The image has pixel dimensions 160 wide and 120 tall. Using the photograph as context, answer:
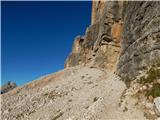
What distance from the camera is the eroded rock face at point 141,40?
22.9 m

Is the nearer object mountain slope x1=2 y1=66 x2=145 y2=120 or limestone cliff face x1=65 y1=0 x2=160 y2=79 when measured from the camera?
mountain slope x1=2 y1=66 x2=145 y2=120

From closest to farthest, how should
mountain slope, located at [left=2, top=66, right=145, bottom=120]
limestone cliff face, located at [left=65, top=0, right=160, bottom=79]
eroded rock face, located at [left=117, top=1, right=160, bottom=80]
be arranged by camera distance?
mountain slope, located at [left=2, top=66, right=145, bottom=120] → eroded rock face, located at [left=117, top=1, right=160, bottom=80] → limestone cliff face, located at [left=65, top=0, right=160, bottom=79]

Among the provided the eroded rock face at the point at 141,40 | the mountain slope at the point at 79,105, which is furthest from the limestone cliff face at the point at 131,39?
the mountain slope at the point at 79,105

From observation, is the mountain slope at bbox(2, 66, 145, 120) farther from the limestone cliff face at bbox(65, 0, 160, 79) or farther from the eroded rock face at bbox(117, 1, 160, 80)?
the limestone cliff face at bbox(65, 0, 160, 79)

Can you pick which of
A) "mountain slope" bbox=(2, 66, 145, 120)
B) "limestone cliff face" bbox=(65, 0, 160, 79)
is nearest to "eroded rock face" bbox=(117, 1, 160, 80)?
"limestone cliff face" bbox=(65, 0, 160, 79)

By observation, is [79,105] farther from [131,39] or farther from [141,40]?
[131,39]

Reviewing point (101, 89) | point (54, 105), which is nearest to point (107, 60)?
point (101, 89)

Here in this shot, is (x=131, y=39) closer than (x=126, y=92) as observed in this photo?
No

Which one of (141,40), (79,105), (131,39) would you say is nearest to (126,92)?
(79,105)

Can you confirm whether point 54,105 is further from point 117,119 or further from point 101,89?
point 117,119

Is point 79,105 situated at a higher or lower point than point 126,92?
higher

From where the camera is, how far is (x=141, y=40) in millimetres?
25719

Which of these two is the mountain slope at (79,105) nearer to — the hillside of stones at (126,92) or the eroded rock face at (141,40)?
the hillside of stones at (126,92)

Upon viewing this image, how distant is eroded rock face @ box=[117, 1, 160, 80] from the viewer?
2292cm
